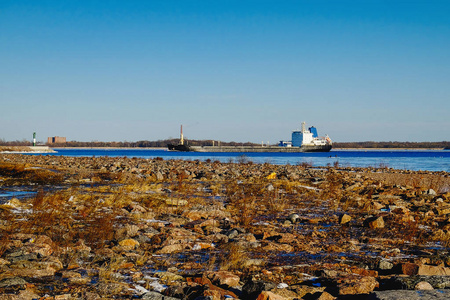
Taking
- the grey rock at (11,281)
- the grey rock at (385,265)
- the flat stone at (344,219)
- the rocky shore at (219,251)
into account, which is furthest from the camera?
the flat stone at (344,219)

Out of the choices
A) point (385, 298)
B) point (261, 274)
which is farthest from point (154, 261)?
point (385, 298)

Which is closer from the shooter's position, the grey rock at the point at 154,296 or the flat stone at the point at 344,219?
the grey rock at the point at 154,296

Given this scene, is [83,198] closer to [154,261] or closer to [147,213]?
[147,213]

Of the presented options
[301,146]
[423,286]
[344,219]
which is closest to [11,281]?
[423,286]

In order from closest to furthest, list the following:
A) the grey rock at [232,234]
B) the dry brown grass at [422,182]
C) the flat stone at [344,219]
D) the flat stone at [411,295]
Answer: the flat stone at [411,295]
the grey rock at [232,234]
the flat stone at [344,219]
the dry brown grass at [422,182]

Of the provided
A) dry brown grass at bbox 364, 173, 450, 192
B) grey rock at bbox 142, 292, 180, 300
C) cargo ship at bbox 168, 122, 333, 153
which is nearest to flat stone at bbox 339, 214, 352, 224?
grey rock at bbox 142, 292, 180, 300

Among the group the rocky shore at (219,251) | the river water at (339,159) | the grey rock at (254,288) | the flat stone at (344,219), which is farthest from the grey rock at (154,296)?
the river water at (339,159)

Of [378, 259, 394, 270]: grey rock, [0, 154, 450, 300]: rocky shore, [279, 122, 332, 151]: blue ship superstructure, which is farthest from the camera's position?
[279, 122, 332, 151]: blue ship superstructure

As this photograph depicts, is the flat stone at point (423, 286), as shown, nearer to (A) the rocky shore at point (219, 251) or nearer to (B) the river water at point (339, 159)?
(A) the rocky shore at point (219, 251)

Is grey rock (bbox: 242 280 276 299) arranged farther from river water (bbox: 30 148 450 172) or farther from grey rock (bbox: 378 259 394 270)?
river water (bbox: 30 148 450 172)

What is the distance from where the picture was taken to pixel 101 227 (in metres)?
6.12

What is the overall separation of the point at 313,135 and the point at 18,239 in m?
106

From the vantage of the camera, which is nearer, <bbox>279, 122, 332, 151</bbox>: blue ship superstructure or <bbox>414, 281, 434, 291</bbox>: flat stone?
<bbox>414, 281, 434, 291</bbox>: flat stone

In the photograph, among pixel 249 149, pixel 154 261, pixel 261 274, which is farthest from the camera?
pixel 249 149
